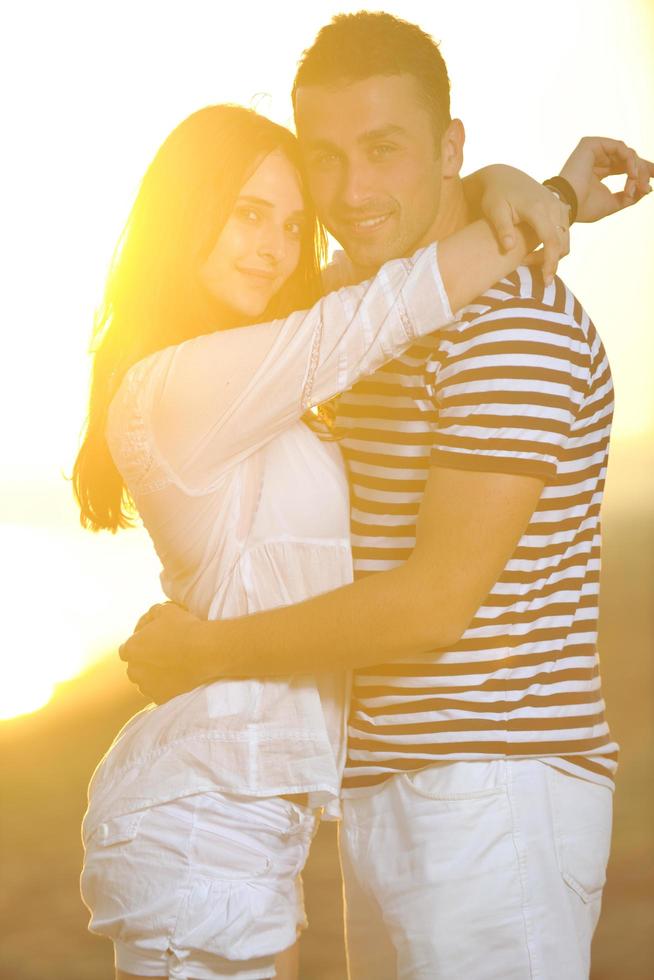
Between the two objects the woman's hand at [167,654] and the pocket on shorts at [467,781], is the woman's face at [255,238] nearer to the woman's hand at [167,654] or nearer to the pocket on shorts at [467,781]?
the woman's hand at [167,654]

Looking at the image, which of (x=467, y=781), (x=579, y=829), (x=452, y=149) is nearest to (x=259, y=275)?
(x=452, y=149)

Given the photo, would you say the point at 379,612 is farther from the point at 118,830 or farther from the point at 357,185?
the point at 357,185

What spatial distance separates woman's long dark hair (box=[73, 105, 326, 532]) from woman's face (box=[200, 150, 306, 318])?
2 cm

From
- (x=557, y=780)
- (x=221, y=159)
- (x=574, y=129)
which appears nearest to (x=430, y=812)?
(x=557, y=780)

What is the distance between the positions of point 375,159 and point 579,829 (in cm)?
97

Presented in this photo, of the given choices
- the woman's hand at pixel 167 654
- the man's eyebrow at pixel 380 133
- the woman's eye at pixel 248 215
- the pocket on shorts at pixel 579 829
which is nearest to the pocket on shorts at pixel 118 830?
the woman's hand at pixel 167 654

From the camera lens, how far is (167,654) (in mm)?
1693

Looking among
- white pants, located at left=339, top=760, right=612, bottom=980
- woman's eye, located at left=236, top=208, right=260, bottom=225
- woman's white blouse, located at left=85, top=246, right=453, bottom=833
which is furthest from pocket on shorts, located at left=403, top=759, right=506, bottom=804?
woman's eye, located at left=236, top=208, right=260, bottom=225

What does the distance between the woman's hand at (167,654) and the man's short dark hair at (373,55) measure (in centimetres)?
79

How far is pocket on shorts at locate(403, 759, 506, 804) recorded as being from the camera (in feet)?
5.17

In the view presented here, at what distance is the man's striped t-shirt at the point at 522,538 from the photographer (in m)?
1.53

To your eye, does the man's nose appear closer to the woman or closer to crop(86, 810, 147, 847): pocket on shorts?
the woman

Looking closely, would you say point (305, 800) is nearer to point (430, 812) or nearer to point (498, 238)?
point (430, 812)

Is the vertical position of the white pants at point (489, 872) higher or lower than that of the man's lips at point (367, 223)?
lower
